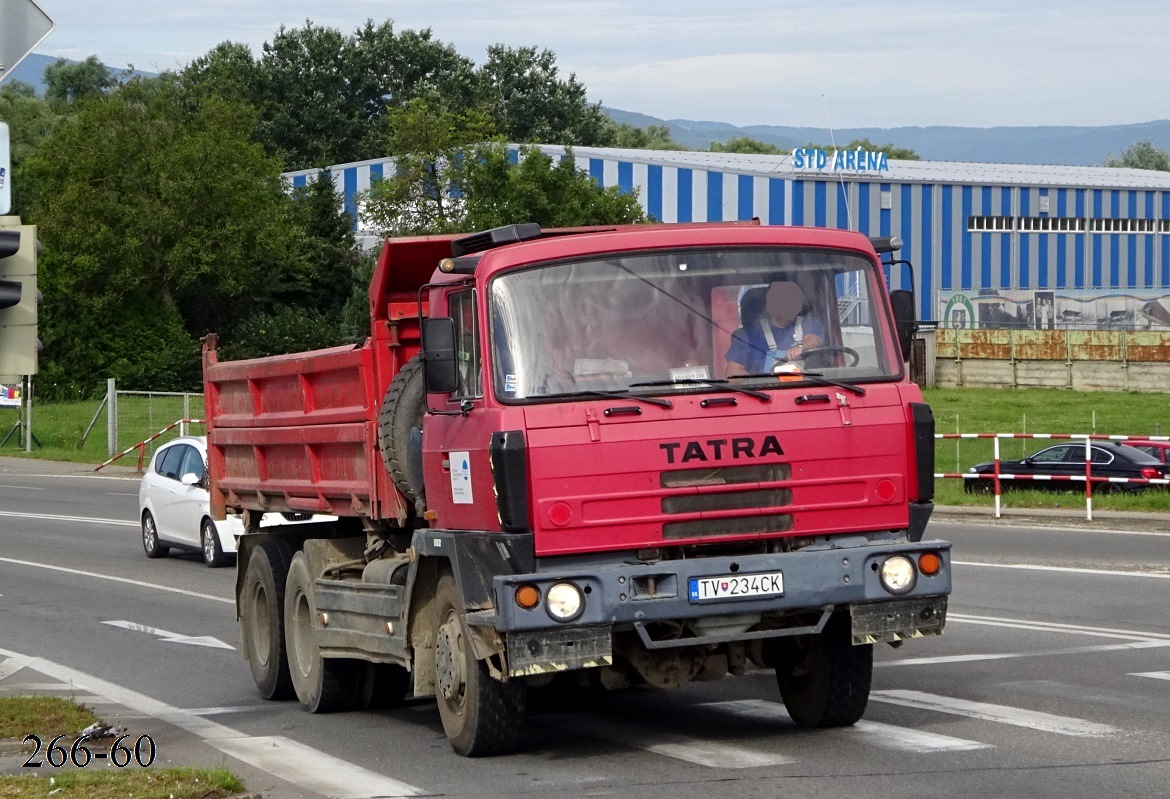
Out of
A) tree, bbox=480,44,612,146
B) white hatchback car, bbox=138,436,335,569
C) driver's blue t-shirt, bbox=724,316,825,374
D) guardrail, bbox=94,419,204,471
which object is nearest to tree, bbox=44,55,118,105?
tree, bbox=480,44,612,146

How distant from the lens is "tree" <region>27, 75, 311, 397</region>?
2726 inches

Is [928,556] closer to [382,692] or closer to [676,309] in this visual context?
[676,309]

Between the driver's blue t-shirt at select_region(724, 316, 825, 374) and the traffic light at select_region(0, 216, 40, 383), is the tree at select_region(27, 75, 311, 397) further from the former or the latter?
the driver's blue t-shirt at select_region(724, 316, 825, 374)

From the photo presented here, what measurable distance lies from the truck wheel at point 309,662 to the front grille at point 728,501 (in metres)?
3.13

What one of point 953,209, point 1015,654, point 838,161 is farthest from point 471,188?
point 1015,654

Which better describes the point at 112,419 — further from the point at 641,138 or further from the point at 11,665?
the point at 641,138

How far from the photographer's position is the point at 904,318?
Answer: 870 cm

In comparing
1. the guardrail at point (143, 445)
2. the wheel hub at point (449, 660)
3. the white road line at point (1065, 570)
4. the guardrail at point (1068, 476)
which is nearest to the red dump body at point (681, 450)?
the wheel hub at point (449, 660)

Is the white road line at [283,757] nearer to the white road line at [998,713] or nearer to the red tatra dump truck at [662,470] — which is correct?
the red tatra dump truck at [662,470]

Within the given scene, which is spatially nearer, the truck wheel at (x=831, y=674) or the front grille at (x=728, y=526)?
the front grille at (x=728, y=526)

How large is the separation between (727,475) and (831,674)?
55.7 inches

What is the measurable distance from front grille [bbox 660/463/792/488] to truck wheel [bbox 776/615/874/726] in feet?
3.18

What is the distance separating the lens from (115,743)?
9133 millimetres

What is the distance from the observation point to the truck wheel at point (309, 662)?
10469mm
